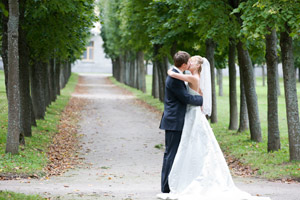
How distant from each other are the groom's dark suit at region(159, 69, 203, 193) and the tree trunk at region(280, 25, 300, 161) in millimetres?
4116

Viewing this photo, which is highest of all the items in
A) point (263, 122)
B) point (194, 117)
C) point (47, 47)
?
point (47, 47)

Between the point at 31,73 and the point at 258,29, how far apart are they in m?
12.1

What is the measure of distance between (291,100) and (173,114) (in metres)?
4.38

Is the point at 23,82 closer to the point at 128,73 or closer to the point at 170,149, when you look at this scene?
the point at 170,149

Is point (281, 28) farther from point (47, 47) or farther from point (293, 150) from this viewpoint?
point (47, 47)

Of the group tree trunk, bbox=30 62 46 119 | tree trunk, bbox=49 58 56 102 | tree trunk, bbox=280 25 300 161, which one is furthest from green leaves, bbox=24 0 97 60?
tree trunk, bbox=49 58 56 102

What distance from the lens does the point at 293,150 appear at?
10.9 m

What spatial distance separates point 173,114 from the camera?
291 inches

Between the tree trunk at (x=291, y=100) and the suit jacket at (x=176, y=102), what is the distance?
4110 millimetres

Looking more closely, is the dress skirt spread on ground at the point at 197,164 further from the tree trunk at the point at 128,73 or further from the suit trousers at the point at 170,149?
the tree trunk at the point at 128,73

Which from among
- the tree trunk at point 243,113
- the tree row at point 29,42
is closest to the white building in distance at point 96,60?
the tree row at point 29,42

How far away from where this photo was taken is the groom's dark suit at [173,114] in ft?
24.0

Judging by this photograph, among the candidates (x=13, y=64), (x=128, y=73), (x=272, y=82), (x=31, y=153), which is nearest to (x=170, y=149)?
(x=13, y=64)

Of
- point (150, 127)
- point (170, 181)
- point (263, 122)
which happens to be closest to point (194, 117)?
point (170, 181)
